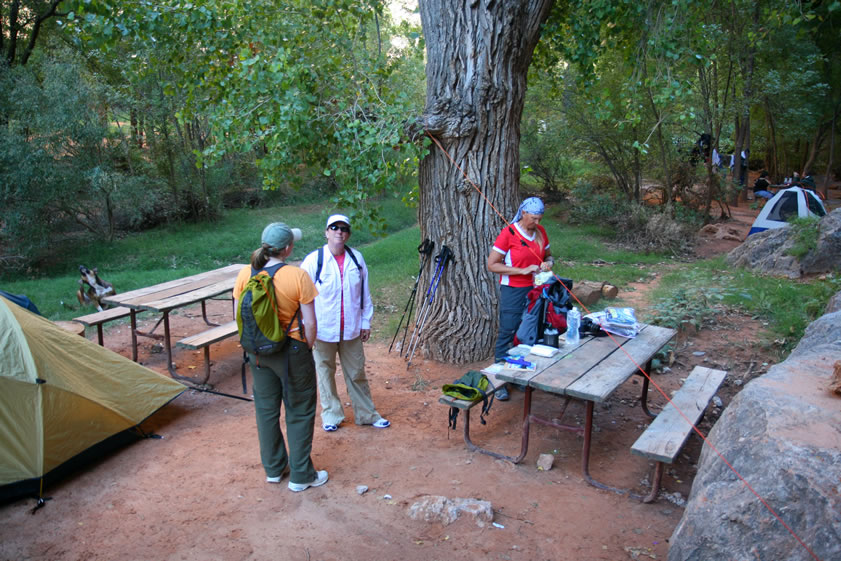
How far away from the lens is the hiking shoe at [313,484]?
4082mm

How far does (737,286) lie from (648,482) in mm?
5982

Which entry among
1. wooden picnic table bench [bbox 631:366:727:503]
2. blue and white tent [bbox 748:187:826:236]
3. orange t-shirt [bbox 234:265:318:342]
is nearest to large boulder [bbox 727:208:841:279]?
blue and white tent [bbox 748:187:826:236]

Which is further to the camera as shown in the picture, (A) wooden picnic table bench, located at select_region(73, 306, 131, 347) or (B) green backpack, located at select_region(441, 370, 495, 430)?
(A) wooden picnic table bench, located at select_region(73, 306, 131, 347)

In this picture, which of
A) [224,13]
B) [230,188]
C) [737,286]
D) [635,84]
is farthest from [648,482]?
[230,188]

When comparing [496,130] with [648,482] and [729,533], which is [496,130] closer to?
[648,482]

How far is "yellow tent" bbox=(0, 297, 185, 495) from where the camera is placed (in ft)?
13.6

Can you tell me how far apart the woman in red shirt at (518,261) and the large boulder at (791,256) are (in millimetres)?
6921

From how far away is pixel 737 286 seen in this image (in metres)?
9.08

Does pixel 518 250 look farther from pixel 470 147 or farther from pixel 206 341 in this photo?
pixel 206 341

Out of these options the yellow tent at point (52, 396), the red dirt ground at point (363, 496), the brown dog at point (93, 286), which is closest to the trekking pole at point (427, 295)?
the red dirt ground at point (363, 496)

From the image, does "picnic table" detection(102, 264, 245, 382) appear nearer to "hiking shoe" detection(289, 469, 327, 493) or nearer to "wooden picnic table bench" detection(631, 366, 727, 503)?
"hiking shoe" detection(289, 469, 327, 493)

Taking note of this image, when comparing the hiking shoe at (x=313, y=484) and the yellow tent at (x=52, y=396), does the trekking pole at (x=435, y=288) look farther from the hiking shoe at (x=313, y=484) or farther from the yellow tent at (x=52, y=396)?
the yellow tent at (x=52, y=396)

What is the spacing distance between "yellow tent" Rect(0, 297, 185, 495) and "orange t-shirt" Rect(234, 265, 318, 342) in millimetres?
1800

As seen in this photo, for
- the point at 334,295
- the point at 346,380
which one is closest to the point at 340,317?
the point at 334,295
